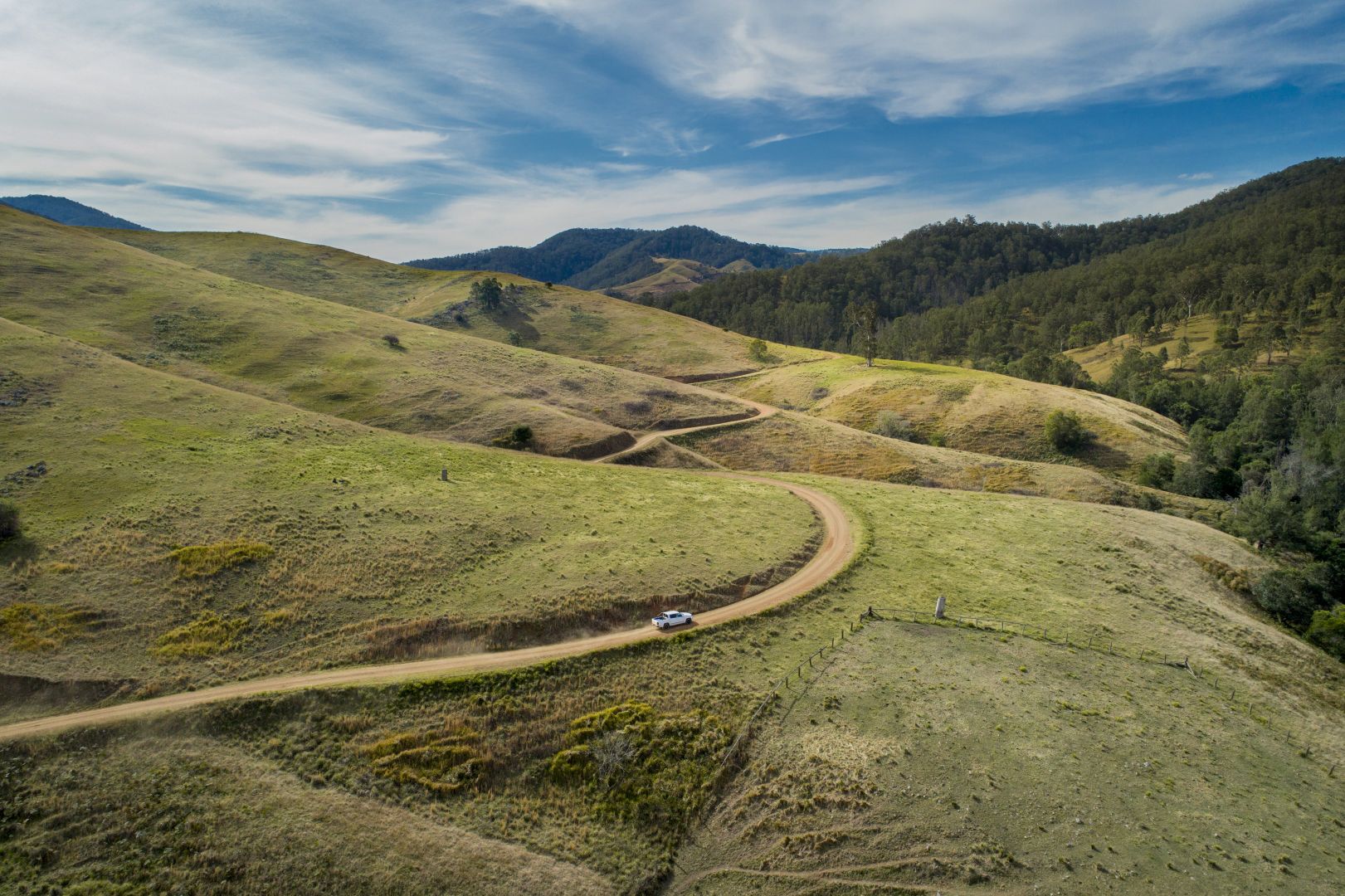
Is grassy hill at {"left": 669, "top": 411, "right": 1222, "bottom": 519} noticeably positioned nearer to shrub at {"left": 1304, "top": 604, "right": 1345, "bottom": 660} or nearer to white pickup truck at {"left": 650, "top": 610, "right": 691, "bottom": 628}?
shrub at {"left": 1304, "top": 604, "right": 1345, "bottom": 660}

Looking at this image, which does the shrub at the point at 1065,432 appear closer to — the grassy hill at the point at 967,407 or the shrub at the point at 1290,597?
the grassy hill at the point at 967,407

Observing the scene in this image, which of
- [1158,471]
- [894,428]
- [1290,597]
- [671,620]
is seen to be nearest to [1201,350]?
[1158,471]

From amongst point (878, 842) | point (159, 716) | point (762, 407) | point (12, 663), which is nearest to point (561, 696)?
point (878, 842)

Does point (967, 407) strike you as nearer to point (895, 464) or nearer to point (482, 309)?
point (895, 464)

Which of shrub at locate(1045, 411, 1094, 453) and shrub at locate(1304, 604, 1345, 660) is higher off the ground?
shrub at locate(1045, 411, 1094, 453)

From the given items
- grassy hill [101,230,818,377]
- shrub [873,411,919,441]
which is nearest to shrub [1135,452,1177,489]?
shrub [873,411,919,441]

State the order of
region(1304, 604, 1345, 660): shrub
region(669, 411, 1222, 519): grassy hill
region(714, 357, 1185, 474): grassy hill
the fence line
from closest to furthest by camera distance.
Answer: the fence line
region(1304, 604, 1345, 660): shrub
region(669, 411, 1222, 519): grassy hill
region(714, 357, 1185, 474): grassy hill
